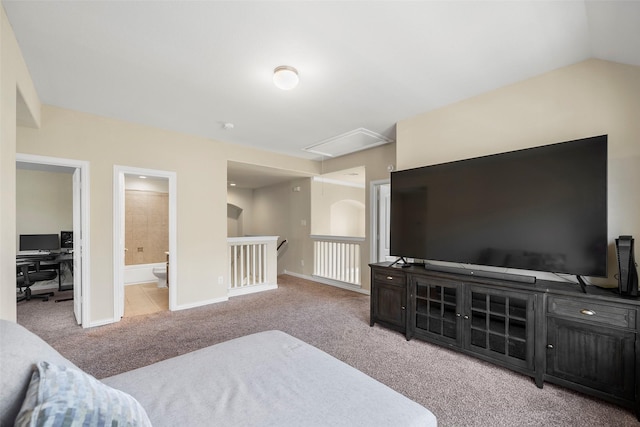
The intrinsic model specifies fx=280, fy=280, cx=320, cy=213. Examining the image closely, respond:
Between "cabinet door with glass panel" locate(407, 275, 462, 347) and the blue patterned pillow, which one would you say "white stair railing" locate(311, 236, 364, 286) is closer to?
"cabinet door with glass panel" locate(407, 275, 462, 347)

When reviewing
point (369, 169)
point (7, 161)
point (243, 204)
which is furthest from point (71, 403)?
point (243, 204)

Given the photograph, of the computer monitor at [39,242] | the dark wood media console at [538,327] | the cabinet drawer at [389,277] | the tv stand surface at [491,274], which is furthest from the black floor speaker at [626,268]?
the computer monitor at [39,242]

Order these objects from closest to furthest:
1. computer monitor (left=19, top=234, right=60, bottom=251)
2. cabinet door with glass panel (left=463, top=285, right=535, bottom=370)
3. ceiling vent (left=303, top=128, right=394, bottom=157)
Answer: cabinet door with glass panel (left=463, top=285, right=535, bottom=370) < ceiling vent (left=303, top=128, right=394, bottom=157) < computer monitor (left=19, top=234, right=60, bottom=251)

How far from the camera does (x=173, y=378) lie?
1.27 meters

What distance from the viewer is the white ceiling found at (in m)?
1.80

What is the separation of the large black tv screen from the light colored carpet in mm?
919

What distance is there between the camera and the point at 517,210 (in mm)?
2430

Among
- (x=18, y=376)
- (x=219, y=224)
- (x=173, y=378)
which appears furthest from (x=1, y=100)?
(x=219, y=224)

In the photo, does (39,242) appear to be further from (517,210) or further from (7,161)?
(517,210)

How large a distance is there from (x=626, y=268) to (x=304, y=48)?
283 cm

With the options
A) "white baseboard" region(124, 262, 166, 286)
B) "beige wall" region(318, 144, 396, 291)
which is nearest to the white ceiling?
"beige wall" region(318, 144, 396, 291)

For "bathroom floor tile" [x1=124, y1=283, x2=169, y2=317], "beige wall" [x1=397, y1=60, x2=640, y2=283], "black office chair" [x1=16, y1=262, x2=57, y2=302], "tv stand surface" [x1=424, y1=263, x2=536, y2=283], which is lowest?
"bathroom floor tile" [x1=124, y1=283, x2=169, y2=317]

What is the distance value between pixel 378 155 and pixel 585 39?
290 centimetres

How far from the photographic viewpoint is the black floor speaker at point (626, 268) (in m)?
1.95
